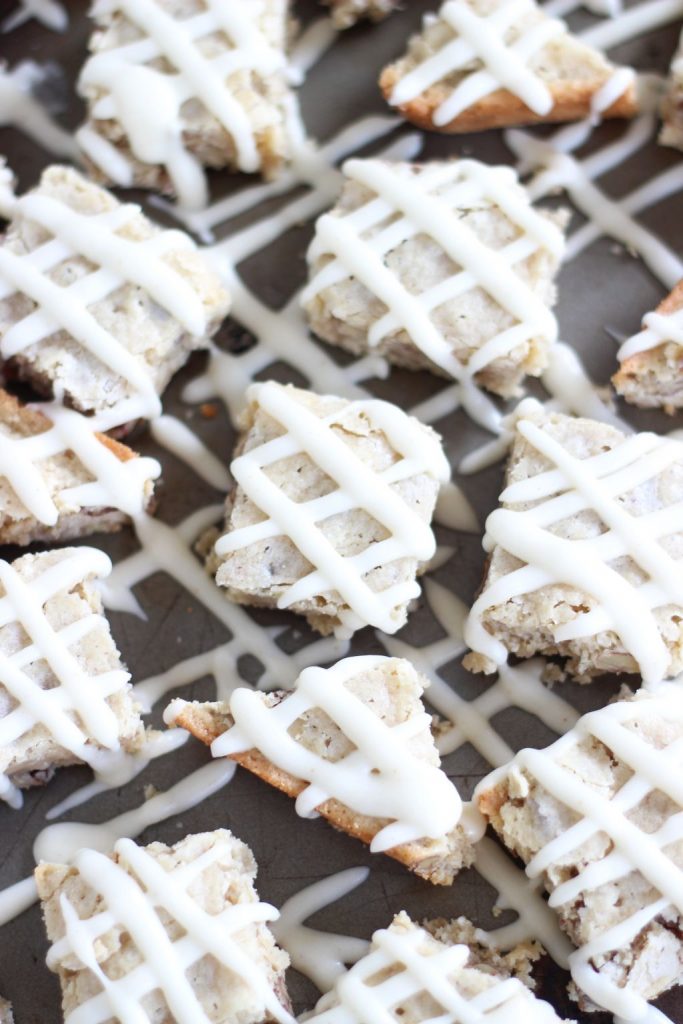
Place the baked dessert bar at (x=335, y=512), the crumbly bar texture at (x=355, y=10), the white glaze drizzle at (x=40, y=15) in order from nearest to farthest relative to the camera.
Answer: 1. the baked dessert bar at (x=335, y=512)
2. the crumbly bar texture at (x=355, y=10)
3. the white glaze drizzle at (x=40, y=15)

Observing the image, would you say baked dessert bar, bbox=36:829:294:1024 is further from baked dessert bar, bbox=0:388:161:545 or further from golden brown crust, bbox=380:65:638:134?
golden brown crust, bbox=380:65:638:134

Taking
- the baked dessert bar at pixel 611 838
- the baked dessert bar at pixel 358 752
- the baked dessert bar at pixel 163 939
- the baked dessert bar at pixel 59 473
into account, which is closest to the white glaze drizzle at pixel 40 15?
the baked dessert bar at pixel 59 473

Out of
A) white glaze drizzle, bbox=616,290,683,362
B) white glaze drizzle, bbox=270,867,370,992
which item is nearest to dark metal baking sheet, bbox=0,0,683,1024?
white glaze drizzle, bbox=270,867,370,992

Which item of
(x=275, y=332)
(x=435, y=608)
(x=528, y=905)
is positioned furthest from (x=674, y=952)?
(x=275, y=332)

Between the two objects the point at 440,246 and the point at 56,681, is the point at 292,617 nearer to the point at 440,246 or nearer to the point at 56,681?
the point at 56,681

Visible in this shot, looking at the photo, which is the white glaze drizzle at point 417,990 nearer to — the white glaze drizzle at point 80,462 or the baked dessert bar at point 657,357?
the white glaze drizzle at point 80,462
